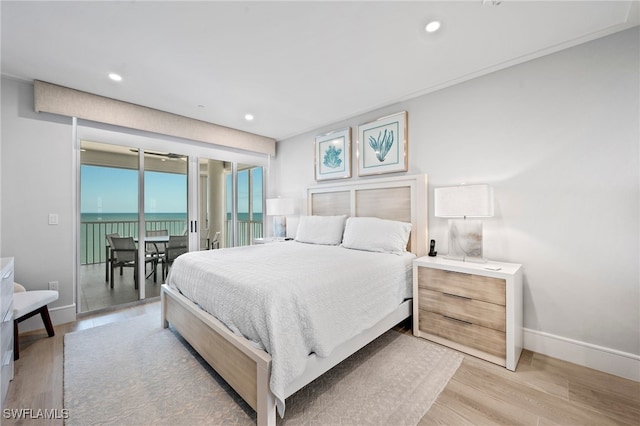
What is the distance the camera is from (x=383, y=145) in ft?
10.8

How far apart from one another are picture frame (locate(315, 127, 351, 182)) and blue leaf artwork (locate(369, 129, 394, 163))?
427 millimetres

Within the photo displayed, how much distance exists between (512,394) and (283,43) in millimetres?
3083

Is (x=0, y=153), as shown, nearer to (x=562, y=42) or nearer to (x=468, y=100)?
(x=468, y=100)

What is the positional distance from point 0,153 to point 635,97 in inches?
218

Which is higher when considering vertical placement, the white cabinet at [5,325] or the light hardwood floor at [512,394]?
the white cabinet at [5,325]

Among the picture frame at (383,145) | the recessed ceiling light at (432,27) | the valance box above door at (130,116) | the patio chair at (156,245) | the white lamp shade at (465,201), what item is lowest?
the patio chair at (156,245)

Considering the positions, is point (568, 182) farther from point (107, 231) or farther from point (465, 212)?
point (107, 231)

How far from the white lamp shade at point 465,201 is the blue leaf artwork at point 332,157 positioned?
173 cm

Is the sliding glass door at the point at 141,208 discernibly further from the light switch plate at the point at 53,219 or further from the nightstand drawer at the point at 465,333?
the nightstand drawer at the point at 465,333

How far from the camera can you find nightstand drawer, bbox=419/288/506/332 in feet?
6.61

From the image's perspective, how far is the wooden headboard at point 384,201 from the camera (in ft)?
9.47

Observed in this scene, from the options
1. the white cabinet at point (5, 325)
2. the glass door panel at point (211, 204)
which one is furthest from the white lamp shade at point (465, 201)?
the glass door panel at point (211, 204)

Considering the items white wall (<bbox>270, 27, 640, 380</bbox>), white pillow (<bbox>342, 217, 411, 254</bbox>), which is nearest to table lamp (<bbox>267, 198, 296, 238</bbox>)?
white pillow (<bbox>342, 217, 411, 254</bbox>)

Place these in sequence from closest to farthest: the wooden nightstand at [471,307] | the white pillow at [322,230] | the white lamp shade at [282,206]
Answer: the wooden nightstand at [471,307]
the white pillow at [322,230]
the white lamp shade at [282,206]
